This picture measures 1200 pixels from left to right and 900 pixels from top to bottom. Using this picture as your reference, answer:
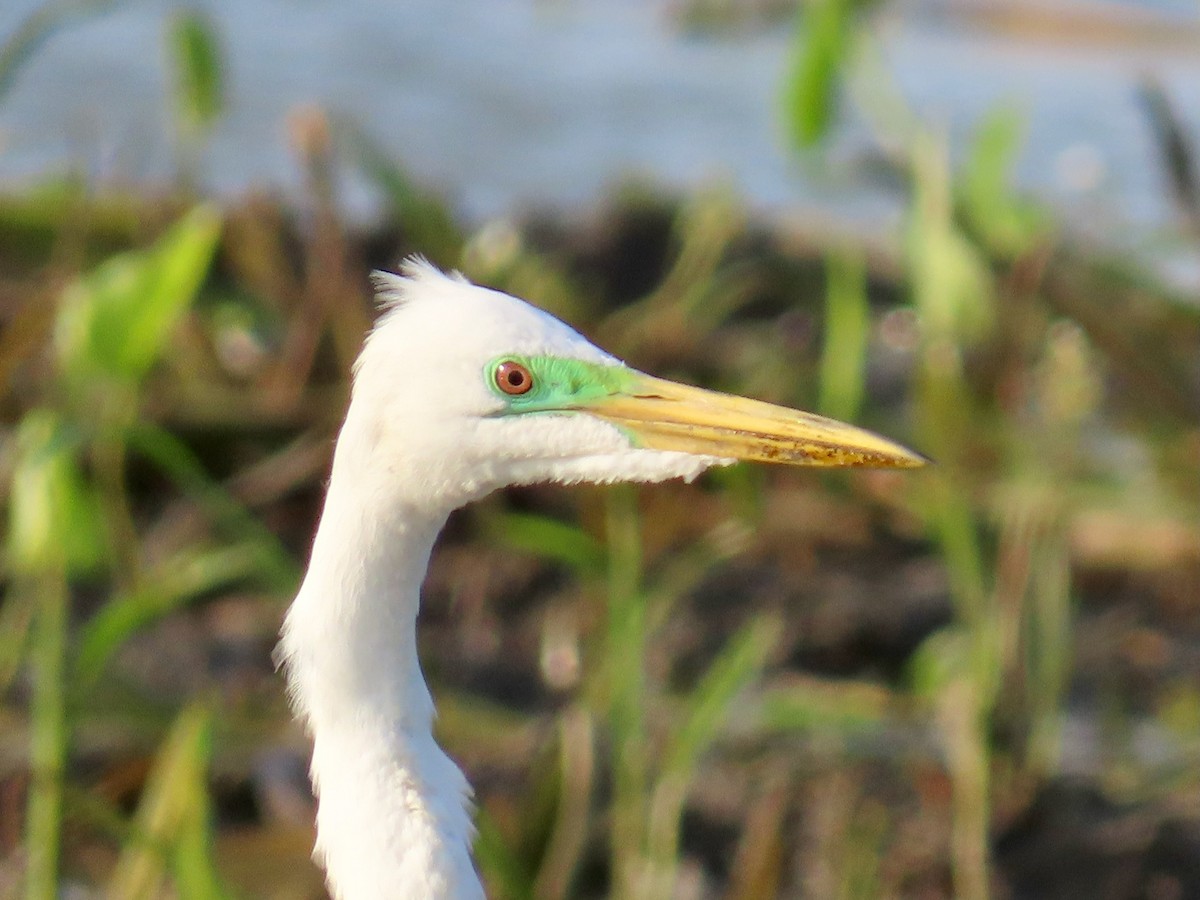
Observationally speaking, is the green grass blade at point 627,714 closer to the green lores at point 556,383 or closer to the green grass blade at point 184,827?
the green grass blade at point 184,827

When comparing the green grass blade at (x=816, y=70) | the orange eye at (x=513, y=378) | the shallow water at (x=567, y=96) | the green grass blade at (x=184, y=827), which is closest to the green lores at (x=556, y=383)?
the orange eye at (x=513, y=378)

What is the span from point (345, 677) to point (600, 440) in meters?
0.34

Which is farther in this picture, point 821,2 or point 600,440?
point 821,2

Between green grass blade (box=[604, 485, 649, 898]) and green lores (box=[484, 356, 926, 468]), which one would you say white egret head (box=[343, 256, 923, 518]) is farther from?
green grass blade (box=[604, 485, 649, 898])

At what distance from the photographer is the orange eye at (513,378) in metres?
1.67

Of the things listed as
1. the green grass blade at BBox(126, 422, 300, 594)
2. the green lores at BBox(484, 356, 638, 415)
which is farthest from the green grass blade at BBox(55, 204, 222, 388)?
the green lores at BBox(484, 356, 638, 415)

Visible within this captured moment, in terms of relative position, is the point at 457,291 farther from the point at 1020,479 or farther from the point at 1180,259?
the point at 1180,259

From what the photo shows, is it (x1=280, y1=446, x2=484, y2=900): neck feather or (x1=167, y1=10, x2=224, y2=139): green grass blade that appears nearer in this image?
(x1=280, y1=446, x2=484, y2=900): neck feather

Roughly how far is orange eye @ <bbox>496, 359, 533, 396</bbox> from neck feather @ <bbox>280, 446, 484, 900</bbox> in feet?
0.49

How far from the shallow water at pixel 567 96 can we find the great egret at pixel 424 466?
149 inches

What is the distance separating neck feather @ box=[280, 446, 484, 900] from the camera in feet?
5.57

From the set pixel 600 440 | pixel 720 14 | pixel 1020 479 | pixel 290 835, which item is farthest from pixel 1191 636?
pixel 720 14

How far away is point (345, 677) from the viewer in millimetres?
1732

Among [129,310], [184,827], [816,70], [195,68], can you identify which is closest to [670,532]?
[816,70]
